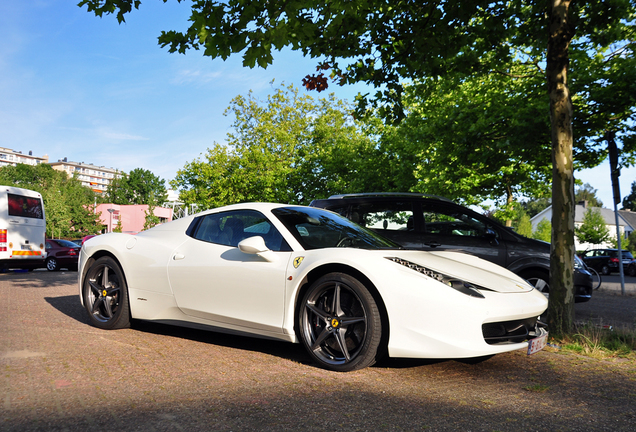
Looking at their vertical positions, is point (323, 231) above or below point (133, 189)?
below

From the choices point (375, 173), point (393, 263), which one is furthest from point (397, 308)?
point (375, 173)

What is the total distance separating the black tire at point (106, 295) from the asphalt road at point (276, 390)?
1.25 feet

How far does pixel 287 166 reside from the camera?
Result: 3488cm

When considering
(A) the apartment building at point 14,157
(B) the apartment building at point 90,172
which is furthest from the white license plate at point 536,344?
(B) the apartment building at point 90,172

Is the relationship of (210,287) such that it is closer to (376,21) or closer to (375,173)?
(376,21)

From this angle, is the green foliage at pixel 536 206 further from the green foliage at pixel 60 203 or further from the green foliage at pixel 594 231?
the green foliage at pixel 60 203

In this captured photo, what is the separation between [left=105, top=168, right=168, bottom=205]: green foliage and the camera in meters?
102

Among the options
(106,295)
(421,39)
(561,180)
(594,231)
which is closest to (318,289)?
(106,295)

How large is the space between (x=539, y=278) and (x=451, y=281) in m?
4.34

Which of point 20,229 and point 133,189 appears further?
point 133,189

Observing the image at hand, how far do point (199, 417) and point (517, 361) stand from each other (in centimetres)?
270

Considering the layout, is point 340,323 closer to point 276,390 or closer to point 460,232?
point 276,390

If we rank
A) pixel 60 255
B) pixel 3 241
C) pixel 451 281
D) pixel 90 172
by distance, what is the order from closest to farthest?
pixel 451 281
pixel 3 241
pixel 60 255
pixel 90 172

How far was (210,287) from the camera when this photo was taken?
172 inches
